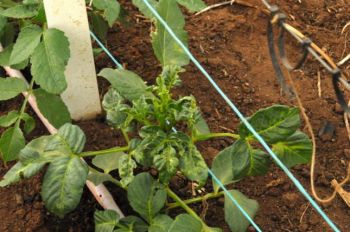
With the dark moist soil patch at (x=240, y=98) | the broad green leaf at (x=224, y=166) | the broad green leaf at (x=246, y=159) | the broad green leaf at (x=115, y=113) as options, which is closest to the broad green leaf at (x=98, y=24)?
the dark moist soil patch at (x=240, y=98)

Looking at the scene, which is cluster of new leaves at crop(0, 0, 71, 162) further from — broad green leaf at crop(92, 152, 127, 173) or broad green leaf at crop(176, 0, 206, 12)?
broad green leaf at crop(176, 0, 206, 12)

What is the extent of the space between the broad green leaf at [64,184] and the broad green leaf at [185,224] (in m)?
0.27

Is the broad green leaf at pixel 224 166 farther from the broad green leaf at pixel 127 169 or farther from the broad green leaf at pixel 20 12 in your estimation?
the broad green leaf at pixel 20 12

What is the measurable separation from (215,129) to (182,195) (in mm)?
299

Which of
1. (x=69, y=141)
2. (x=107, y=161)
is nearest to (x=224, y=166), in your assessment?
(x=107, y=161)

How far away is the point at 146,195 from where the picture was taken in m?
1.62

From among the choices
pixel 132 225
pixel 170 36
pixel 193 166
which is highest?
pixel 170 36

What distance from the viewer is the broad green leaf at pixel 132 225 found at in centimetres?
164

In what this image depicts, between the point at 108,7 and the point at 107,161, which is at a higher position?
the point at 108,7

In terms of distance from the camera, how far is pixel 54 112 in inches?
72.6

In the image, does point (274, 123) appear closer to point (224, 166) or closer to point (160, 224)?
point (224, 166)

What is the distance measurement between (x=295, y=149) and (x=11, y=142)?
0.90 metres

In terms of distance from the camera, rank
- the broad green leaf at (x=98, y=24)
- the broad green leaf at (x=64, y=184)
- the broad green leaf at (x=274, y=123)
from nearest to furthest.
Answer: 1. the broad green leaf at (x=274, y=123)
2. the broad green leaf at (x=64, y=184)
3. the broad green leaf at (x=98, y=24)

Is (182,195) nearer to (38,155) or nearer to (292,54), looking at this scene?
(38,155)
